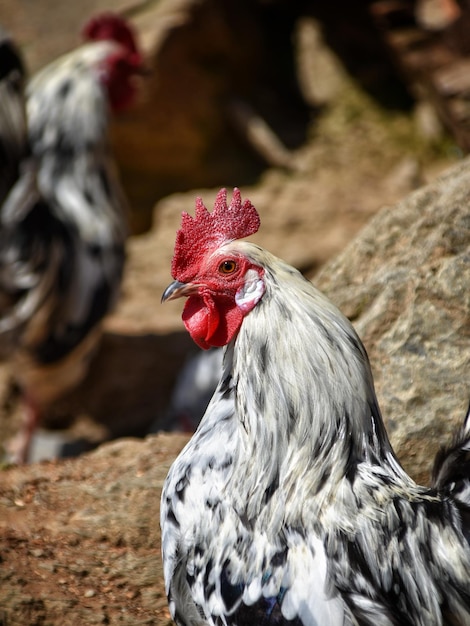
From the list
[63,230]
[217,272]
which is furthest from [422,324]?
[63,230]

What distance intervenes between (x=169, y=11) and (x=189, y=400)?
449cm

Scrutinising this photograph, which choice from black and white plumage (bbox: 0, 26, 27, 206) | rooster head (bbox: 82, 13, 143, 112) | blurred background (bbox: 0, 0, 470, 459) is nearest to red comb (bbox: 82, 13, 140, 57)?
rooster head (bbox: 82, 13, 143, 112)

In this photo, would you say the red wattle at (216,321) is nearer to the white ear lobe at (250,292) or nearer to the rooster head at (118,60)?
the white ear lobe at (250,292)

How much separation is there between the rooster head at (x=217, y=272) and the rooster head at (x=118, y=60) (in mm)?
3770

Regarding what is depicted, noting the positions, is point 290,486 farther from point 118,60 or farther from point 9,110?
point 118,60

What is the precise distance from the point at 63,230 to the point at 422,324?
10.1 ft

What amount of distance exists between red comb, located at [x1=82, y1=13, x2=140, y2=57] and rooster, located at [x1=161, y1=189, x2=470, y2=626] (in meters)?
4.11

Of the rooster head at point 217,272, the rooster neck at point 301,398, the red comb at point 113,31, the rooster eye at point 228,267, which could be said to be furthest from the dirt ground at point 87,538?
the red comb at point 113,31

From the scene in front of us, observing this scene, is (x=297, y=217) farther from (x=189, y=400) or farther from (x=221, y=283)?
(x=221, y=283)

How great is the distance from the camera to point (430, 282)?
3205mm

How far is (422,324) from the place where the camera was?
315 cm

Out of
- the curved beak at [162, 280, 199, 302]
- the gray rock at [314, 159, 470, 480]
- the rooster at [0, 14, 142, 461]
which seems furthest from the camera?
the rooster at [0, 14, 142, 461]

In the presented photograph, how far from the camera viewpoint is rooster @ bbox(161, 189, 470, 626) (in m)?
2.33

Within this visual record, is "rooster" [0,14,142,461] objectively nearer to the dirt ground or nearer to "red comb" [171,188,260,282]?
the dirt ground
